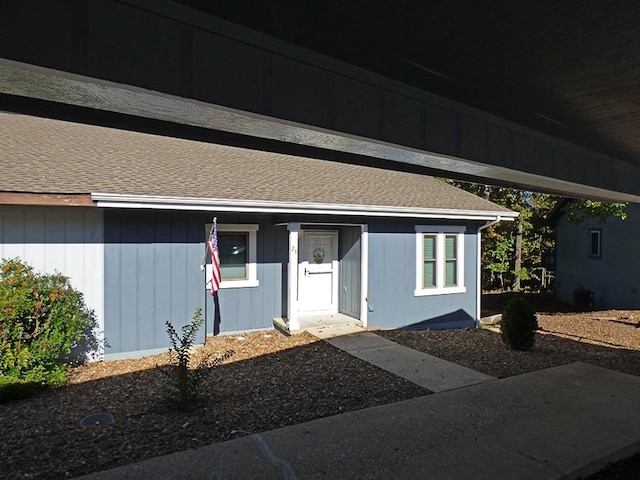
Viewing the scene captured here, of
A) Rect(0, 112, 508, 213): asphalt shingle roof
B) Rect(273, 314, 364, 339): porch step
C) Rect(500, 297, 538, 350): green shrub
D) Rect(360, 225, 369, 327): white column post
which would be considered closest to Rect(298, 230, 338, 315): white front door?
Rect(273, 314, 364, 339): porch step

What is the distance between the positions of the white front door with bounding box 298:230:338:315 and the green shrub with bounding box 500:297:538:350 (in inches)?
166

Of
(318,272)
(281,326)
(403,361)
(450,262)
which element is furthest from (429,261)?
(403,361)

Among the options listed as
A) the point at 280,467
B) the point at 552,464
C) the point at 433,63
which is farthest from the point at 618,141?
the point at 280,467

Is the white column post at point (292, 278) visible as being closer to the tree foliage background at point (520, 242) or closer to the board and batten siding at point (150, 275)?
the board and batten siding at point (150, 275)

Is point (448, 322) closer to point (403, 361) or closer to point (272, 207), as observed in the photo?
point (403, 361)

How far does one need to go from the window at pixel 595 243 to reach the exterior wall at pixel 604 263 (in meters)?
0.14

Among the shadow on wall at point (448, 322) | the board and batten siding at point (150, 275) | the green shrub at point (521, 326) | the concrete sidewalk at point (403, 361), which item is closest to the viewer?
the concrete sidewalk at point (403, 361)

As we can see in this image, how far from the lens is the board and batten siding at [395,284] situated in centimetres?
983

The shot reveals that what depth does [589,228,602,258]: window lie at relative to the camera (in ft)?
55.4

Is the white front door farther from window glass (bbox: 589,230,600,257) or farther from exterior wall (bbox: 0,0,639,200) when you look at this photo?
window glass (bbox: 589,230,600,257)

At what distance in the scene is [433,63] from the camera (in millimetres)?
2836

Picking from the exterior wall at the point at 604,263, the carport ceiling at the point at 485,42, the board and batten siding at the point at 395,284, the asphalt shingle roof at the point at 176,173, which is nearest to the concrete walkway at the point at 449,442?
the carport ceiling at the point at 485,42

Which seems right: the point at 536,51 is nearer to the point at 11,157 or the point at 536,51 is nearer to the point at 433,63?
the point at 433,63

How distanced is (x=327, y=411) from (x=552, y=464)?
2232mm
